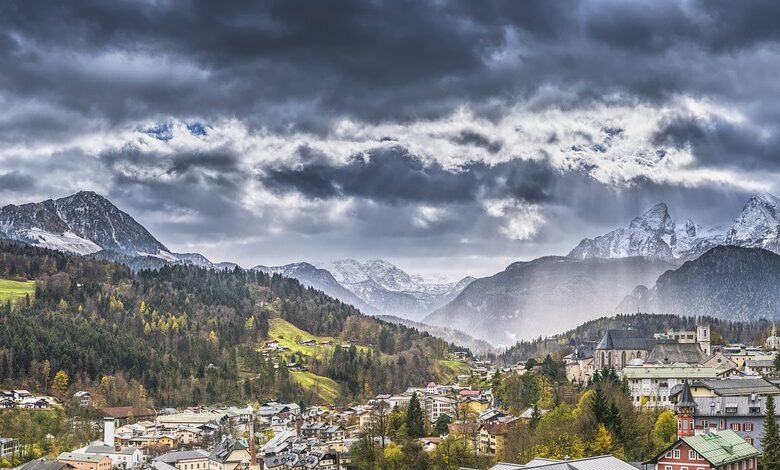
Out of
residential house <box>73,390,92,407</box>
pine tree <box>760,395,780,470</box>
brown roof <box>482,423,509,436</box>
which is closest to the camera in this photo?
pine tree <box>760,395,780,470</box>

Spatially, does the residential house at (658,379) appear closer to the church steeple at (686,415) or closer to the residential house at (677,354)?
the residential house at (677,354)

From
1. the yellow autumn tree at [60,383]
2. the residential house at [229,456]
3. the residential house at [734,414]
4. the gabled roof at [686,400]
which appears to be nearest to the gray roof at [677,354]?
the residential house at [734,414]

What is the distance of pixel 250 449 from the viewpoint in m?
137

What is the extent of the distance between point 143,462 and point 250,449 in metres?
19.5

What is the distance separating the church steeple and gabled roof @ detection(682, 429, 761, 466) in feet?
17.6

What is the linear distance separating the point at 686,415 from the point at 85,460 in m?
78.0

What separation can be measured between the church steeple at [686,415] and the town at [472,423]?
13 centimetres

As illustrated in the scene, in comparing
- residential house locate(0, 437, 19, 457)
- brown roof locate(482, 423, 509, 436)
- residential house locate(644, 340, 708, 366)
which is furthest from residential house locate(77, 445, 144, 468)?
residential house locate(644, 340, 708, 366)

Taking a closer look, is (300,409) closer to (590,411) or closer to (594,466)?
(590,411)

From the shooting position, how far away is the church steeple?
92.7 metres

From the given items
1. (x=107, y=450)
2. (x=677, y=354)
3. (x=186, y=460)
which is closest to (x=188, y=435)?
(x=107, y=450)

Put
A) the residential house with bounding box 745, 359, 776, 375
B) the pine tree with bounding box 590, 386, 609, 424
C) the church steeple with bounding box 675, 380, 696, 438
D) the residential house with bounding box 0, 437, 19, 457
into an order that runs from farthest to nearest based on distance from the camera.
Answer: the residential house with bounding box 745, 359, 776, 375 < the residential house with bounding box 0, 437, 19, 457 < the pine tree with bounding box 590, 386, 609, 424 < the church steeple with bounding box 675, 380, 696, 438

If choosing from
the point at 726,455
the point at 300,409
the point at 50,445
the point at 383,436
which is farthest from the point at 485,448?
the point at 300,409

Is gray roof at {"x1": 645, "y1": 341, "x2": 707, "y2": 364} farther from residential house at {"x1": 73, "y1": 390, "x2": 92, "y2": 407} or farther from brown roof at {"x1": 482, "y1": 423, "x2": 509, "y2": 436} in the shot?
residential house at {"x1": 73, "y1": 390, "x2": 92, "y2": 407}
